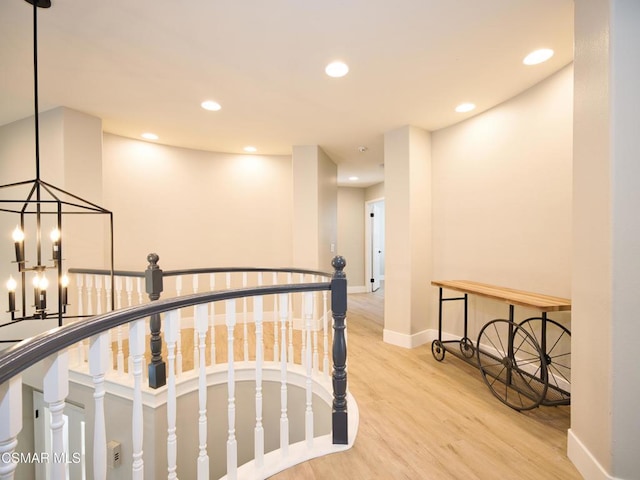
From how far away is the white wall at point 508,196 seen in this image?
240 centimetres

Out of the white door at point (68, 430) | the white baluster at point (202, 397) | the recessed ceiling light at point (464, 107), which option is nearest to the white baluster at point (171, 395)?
the white baluster at point (202, 397)

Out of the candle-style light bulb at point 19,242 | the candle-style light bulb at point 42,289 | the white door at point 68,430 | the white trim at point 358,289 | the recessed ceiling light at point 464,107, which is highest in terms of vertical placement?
A: the recessed ceiling light at point 464,107

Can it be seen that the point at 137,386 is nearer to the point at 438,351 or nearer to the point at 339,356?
the point at 339,356

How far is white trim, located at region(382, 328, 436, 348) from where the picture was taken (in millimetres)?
3408

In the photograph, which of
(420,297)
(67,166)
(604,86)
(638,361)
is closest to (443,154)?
(420,297)

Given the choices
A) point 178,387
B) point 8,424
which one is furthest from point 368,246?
point 8,424

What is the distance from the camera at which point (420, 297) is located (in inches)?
138

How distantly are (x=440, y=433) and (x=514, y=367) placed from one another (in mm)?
831

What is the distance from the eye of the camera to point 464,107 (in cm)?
295

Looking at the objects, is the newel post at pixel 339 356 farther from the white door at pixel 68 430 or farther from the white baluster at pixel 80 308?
the white door at pixel 68 430

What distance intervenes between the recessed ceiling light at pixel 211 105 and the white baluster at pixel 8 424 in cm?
278

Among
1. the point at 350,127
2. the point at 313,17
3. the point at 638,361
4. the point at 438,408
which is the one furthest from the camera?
the point at 350,127

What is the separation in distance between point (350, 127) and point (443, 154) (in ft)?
3.86

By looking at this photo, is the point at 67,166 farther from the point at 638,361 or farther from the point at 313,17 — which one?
the point at 638,361
